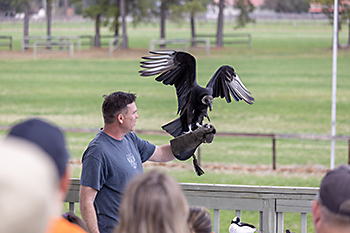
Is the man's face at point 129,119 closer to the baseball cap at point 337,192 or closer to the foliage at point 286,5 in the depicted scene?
the baseball cap at point 337,192

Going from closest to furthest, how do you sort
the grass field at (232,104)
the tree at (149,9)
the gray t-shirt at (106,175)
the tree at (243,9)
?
the gray t-shirt at (106,175), the grass field at (232,104), the tree at (149,9), the tree at (243,9)

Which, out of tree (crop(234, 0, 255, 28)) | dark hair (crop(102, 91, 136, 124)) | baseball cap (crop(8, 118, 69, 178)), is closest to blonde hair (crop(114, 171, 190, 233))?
baseball cap (crop(8, 118, 69, 178))

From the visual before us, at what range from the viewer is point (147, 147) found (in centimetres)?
344

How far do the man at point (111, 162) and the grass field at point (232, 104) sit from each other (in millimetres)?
3445

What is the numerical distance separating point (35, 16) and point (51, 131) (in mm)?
61617

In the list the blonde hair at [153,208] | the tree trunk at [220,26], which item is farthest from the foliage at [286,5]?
the blonde hair at [153,208]

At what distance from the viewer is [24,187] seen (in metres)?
0.96

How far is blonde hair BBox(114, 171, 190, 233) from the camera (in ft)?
4.36

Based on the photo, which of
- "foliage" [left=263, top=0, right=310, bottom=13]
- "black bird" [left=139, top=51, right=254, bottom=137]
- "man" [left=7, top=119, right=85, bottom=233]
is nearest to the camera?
"man" [left=7, top=119, right=85, bottom=233]

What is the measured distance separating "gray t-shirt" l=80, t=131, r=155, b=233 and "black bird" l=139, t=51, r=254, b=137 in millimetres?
402

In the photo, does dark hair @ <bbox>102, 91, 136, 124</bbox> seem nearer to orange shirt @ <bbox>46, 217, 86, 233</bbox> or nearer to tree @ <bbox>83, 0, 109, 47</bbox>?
orange shirt @ <bbox>46, 217, 86, 233</bbox>

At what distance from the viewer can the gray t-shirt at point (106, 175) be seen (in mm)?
2900

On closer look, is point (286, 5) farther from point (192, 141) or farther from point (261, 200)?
point (192, 141)

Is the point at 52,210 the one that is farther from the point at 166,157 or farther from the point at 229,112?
the point at 229,112
